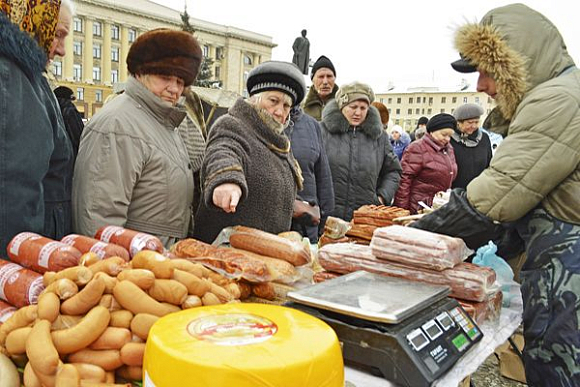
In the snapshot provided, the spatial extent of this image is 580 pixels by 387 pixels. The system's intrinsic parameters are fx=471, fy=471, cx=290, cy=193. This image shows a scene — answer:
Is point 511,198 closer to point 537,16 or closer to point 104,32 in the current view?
point 537,16

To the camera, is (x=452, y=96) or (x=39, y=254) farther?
(x=452, y=96)

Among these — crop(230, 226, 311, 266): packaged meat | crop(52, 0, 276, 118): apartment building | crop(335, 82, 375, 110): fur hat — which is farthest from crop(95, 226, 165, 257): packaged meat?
Answer: crop(52, 0, 276, 118): apartment building

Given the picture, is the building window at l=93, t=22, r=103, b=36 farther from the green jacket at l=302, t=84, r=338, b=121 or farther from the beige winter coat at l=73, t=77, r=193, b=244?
the beige winter coat at l=73, t=77, r=193, b=244

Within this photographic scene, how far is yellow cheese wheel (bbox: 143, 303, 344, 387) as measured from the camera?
31.5 inches

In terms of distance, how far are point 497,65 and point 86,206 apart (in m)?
1.84

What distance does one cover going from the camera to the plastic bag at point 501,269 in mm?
2150

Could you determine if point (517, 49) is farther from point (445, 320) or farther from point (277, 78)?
point (445, 320)

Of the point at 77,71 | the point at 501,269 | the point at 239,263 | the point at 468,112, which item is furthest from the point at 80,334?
the point at 77,71

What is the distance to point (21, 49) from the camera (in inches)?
63.4

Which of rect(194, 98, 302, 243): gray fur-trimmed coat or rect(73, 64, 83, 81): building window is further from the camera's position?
rect(73, 64, 83, 81): building window

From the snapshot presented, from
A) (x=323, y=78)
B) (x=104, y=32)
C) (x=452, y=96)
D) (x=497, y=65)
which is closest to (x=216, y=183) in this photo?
(x=497, y=65)

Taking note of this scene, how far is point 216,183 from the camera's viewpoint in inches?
72.9

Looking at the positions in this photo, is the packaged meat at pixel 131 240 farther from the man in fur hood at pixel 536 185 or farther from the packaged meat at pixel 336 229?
the packaged meat at pixel 336 229

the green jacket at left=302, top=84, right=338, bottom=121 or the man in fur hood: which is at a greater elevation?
the green jacket at left=302, top=84, right=338, bottom=121
